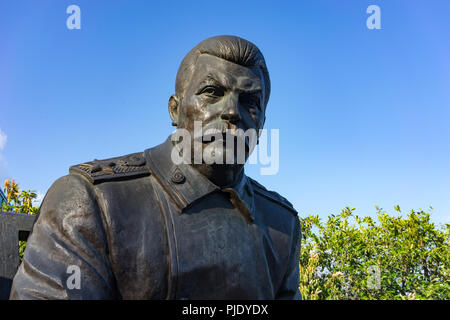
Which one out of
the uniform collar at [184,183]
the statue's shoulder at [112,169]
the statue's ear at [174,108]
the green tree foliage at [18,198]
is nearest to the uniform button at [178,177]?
the uniform collar at [184,183]

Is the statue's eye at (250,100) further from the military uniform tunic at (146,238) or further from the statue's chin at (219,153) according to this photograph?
the military uniform tunic at (146,238)

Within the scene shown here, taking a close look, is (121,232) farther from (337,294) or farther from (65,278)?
(337,294)

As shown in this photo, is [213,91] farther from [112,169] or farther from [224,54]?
[112,169]

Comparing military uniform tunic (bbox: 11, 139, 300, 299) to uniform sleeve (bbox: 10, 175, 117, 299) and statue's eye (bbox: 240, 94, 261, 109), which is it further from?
statue's eye (bbox: 240, 94, 261, 109)

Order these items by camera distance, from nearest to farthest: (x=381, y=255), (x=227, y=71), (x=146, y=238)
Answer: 1. (x=146, y=238)
2. (x=227, y=71)
3. (x=381, y=255)

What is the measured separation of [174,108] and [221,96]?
40 centimetres

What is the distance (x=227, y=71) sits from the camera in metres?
2.47

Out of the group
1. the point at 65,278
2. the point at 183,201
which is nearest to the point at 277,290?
the point at 183,201

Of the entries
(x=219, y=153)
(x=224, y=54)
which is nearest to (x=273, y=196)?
(x=219, y=153)

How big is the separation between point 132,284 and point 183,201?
0.49 meters

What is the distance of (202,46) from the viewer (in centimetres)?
258

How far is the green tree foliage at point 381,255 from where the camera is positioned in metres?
8.60

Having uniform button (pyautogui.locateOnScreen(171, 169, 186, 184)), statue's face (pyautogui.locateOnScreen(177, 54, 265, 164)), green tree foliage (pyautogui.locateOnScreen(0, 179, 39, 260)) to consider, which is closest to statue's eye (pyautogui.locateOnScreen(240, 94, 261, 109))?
statue's face (pyautogui.locateOnScreen(177, 54, 265, 164))
